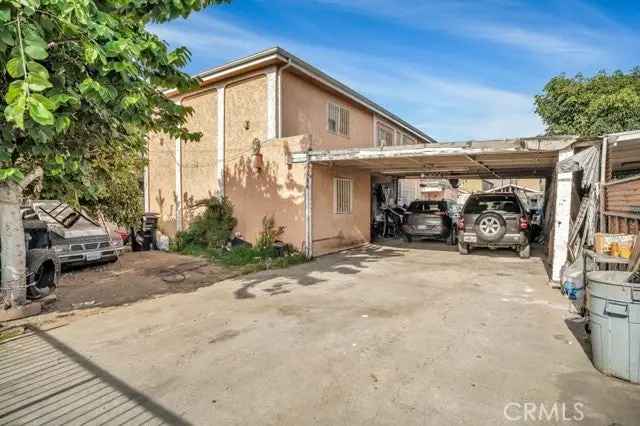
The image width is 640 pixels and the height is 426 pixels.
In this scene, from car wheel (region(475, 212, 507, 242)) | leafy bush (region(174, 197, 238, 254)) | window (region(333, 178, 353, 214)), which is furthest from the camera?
window (region(333, 178, 353, 214))

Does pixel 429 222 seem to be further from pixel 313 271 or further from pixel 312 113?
pixel 313 271

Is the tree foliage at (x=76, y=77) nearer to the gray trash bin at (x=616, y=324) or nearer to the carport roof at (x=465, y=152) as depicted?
the carport roof at (x=465, y=152)

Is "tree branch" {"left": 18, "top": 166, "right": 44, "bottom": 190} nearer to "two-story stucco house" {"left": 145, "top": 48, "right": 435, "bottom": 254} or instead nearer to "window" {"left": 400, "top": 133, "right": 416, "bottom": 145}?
"two-story stucco house" {"left": 145, "top": 48, "right": 435, "bottom": 254}

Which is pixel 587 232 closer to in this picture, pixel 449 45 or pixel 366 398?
pixel 366 398

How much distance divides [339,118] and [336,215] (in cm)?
387

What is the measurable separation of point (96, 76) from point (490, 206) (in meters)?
9.75

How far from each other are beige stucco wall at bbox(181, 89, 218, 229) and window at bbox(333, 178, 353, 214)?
4.00 metres

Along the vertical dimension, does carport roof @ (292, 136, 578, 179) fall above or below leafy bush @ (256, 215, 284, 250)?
above

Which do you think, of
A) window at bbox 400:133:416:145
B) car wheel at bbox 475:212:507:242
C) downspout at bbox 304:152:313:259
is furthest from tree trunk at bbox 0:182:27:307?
window at bbox 400:133:416:145

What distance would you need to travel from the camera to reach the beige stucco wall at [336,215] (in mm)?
10156

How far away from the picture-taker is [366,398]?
109 inches

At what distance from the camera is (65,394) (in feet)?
9.40

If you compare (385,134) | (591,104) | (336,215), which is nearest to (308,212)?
(336,215)

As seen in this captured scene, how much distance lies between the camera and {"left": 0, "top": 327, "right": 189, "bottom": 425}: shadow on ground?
2.54 metres
